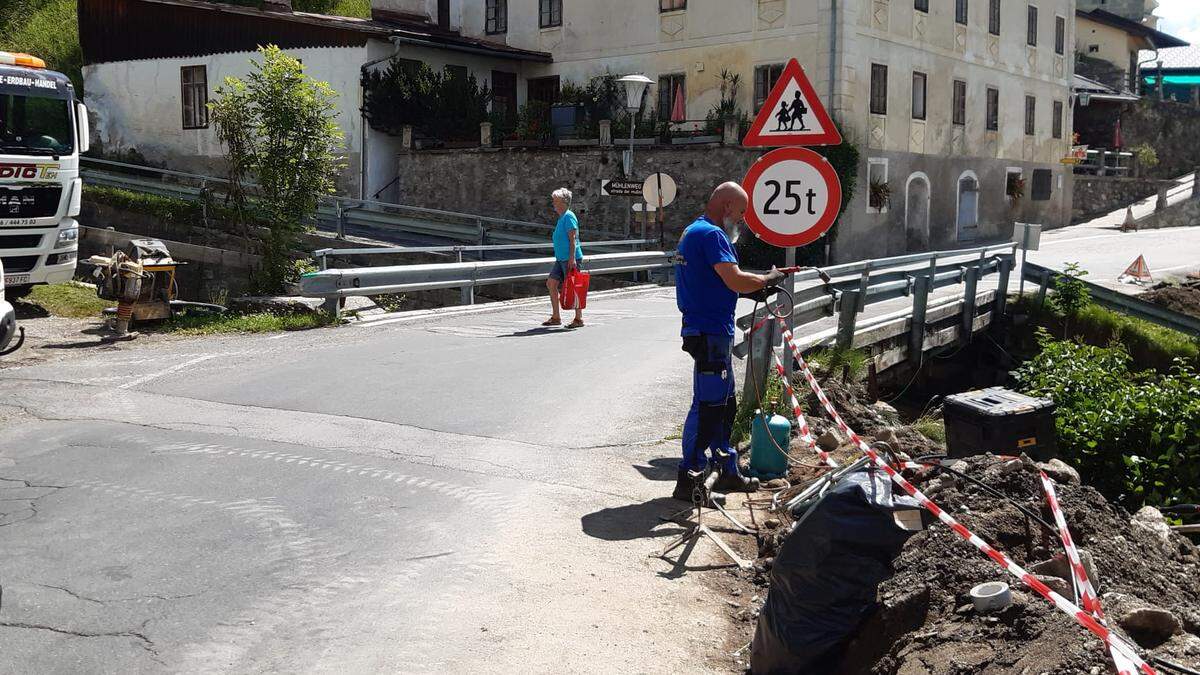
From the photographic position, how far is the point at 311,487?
6.79m

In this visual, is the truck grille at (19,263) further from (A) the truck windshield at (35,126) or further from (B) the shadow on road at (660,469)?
(B) the shadow on road at (660,469)

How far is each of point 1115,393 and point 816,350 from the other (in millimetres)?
3017

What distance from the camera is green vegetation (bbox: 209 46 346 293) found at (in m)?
17.1

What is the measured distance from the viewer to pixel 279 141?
56.5ft

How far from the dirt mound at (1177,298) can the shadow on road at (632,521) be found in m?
15.8

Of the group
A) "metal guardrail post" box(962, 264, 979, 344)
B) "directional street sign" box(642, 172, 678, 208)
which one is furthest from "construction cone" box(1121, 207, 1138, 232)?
"metal guardrail post" box(962, 264, 979, 344)

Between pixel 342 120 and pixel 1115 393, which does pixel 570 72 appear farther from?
pixel 1115 393

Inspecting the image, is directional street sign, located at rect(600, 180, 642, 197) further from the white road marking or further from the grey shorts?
the white road marking

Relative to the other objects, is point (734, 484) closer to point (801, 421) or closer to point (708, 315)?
point (801, 421)

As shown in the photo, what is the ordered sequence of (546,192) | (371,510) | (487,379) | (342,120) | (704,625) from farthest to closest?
(342,120)
(546,192)
(487,379)
(371,510)
(704,625)

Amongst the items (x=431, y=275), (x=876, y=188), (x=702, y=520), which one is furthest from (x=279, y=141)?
(x=876, y=188)

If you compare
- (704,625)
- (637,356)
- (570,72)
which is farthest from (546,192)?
(704,625)

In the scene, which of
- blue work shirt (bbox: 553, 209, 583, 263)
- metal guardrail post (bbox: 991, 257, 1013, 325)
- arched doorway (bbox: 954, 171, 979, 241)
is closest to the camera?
blue work shirt (bbox: 553, 209, 583, 263)

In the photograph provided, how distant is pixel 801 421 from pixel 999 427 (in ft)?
5.48
